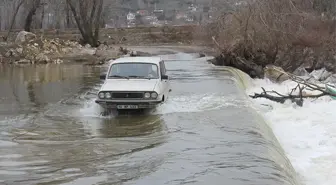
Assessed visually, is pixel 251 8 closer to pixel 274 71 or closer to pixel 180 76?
pixel 274 71

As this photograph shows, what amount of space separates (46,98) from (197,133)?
953 cm

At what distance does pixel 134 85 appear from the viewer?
617 inches

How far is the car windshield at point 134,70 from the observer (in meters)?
16.6

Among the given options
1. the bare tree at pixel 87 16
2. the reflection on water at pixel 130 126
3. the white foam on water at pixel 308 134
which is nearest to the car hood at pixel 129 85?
the reflection on water at pixel 130 126

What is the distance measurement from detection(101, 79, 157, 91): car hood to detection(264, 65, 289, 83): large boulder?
1500 centimetres

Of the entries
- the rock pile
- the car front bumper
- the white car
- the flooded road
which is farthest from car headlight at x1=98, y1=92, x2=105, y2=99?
the rock pile

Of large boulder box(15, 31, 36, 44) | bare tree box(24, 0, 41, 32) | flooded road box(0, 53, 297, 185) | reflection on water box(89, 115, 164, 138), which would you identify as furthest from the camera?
bare tree box(24, 0, 41, 32)

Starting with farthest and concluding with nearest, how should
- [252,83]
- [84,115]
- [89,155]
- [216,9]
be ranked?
[216,9] → [252,83] → [84,115] → [89,155]

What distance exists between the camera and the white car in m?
15.3

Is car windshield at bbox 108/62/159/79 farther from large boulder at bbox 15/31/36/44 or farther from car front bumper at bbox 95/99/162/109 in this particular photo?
large boulder at bbox 15/31/36/44

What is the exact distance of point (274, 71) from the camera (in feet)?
104

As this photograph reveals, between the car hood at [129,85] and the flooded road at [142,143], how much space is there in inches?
34.5

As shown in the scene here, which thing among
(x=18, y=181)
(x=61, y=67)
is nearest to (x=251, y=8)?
(x=61, y=67)

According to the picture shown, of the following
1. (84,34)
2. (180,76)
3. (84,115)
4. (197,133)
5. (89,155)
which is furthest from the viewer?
(84,34)
